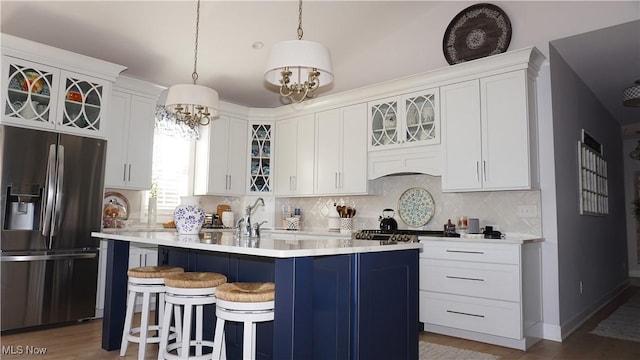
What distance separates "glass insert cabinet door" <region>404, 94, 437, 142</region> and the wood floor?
6.34ft

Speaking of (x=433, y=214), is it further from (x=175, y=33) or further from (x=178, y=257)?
(x=175, y=33)

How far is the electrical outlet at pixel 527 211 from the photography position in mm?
4066

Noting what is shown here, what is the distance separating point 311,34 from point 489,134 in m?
2.36

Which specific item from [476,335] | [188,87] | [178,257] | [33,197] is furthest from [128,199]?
[476,335]

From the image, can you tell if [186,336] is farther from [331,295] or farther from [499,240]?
[499,240]

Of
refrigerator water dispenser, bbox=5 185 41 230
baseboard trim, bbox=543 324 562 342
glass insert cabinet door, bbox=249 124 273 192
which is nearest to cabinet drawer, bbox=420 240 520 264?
baseboard trim, bbox=543 324 562 342

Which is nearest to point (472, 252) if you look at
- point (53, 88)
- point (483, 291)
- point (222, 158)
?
point (483, 291)

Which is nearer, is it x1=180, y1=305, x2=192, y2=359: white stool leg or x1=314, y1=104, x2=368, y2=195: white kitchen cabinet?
x1=180, y1=305, x2=192, y2=359: white stool leg

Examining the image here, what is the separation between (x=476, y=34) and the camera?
448 centimetres

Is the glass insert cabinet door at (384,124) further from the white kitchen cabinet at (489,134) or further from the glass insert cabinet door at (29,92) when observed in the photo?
the glass insert cabinet door at (29,92)

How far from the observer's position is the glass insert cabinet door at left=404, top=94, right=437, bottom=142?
14.5ft

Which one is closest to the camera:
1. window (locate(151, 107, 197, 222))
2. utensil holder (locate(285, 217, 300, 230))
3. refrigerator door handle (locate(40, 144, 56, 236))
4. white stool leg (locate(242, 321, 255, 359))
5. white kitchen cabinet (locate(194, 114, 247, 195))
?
white stool leg (locate(242, 321, 255, 359))

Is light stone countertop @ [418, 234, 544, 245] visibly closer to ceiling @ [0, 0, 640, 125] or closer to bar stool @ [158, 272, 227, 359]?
ceiling @ [0, 0, 640, 125]

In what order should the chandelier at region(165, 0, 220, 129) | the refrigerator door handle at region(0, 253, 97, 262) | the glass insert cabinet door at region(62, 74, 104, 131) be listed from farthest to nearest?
1. the glass insert cabinet door at region(62, 74, 104, 131)
2. the refrigerator door handle at region(0, 253, 97, 262)
3. the chandelier at region(165, 0, 220, 129)
